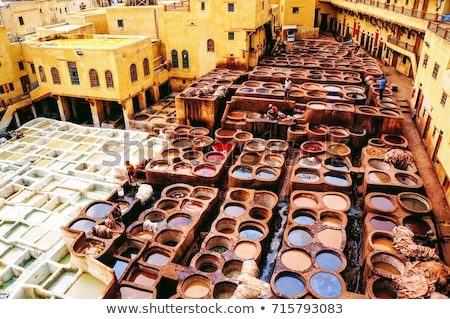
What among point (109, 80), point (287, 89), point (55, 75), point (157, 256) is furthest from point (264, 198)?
point (55, 75)

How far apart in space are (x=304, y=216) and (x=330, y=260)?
8.91 feet

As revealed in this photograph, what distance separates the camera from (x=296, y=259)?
12.9 meters

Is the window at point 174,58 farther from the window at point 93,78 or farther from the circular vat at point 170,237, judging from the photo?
the circular vat at point 170,237

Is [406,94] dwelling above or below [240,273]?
above

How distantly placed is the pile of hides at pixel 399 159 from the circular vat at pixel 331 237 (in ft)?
17.9

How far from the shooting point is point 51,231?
1639cm

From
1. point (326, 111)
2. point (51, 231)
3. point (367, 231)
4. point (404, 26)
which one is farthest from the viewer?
point (404, 26)

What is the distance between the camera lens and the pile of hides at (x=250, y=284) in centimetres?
1135

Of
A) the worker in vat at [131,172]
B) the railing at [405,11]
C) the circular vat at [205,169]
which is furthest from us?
the railing at [405,11]

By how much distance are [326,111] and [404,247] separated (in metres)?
10.5

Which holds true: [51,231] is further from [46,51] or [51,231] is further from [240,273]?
[46,51]

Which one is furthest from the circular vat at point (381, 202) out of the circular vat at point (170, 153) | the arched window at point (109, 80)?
the arched window at point (109, 80)

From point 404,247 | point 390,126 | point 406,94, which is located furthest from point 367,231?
point 406,94
